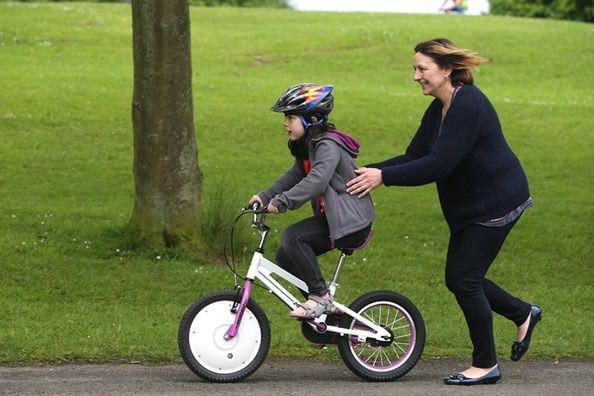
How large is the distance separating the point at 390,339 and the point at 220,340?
110cm

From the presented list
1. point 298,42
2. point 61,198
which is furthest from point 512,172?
point 298,42

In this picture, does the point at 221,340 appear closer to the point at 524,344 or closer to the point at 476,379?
the point at 476,379

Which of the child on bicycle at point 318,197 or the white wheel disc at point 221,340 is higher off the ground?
the child on bicycle at point 318,197

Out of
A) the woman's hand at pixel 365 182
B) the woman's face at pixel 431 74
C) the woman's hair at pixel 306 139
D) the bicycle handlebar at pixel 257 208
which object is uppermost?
the woman's face at pixel 431 74

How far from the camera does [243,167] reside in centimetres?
1669

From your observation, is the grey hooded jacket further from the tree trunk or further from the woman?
the tree trunk

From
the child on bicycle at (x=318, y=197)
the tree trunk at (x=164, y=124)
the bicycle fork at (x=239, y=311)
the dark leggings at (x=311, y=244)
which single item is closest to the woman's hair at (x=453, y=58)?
the child on bicycle at (x=318, y=197)

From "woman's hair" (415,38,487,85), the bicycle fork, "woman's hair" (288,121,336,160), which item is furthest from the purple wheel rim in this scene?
"woman's hair" (415,38,487,85)

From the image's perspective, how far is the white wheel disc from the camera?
703 centimetres

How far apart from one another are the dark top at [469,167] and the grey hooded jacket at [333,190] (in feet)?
0.76

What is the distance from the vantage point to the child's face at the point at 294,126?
23.3 feet

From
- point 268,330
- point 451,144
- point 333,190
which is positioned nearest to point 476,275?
point 451,144

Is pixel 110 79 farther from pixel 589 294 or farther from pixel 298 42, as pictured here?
pixel 589 294

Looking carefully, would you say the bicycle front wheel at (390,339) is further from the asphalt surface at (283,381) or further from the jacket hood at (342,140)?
the jacket hood at (342,140)
